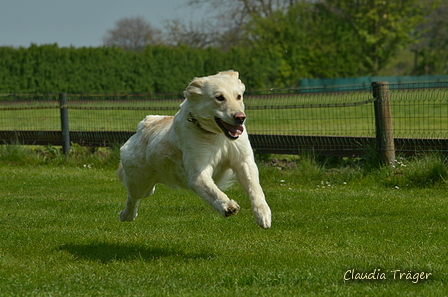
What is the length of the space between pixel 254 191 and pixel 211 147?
52cm

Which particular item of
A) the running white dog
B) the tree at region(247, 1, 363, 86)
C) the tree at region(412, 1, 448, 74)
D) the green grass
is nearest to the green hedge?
the tree at region(247, 1, 363, 86)

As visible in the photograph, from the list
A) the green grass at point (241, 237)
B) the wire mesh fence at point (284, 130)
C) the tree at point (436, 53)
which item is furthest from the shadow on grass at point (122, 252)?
the tree at point (436, 53)

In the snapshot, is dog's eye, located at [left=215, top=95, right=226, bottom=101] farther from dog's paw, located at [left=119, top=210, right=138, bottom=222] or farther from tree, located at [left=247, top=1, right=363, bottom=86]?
tree, located at [left=247, top=1, right=363, bottom=86]

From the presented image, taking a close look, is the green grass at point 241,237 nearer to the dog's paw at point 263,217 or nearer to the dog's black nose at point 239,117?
the dog's paw at point 263,217

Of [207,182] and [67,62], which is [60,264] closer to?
[207,182]

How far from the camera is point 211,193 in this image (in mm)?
4672

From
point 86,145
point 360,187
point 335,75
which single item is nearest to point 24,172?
point 86,145

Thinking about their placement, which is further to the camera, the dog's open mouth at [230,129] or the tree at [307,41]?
the tree at [307,41]

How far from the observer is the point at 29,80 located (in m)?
31.1

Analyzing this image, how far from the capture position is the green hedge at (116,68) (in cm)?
3086

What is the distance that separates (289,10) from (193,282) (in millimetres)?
41519

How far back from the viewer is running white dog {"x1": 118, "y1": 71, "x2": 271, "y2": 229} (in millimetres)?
4668

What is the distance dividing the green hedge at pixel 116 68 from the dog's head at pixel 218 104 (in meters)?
27.7

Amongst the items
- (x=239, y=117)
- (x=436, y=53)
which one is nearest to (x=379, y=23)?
(x=436, y=53)
